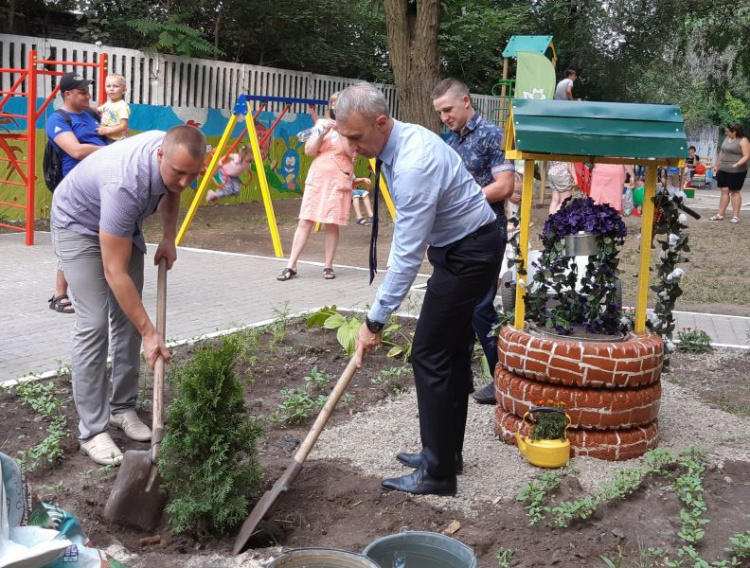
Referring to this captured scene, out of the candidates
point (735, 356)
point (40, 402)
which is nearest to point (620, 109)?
point (735, 356)

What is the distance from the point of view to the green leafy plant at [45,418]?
4328 millimetres

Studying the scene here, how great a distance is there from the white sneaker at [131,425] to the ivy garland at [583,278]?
2182 millimetres

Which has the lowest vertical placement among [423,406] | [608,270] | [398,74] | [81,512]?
[81,512]

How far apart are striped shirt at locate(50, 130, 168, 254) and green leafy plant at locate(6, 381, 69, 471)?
1068mm

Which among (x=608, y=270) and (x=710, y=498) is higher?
(x=608, y=270)

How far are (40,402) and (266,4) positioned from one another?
49.5 ft

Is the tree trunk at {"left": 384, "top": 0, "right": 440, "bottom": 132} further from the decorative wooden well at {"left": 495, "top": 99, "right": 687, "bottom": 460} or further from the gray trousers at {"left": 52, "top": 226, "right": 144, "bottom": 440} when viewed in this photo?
the gray trousers at {"left": 52, "top": 226, "right": 144, "bottom": 440}

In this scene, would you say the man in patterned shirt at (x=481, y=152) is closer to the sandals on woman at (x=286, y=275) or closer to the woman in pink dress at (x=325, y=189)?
the woman in pink dress at (x=325, y=189)

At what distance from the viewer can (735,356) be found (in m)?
6.84

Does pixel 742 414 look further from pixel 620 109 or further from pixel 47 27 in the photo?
pixel 47 27

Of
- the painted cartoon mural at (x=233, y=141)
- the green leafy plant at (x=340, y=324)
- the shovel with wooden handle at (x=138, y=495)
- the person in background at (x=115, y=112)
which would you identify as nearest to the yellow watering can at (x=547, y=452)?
the shovel with wooden handle at (x=138, y=495)

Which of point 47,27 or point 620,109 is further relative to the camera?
point 47,27

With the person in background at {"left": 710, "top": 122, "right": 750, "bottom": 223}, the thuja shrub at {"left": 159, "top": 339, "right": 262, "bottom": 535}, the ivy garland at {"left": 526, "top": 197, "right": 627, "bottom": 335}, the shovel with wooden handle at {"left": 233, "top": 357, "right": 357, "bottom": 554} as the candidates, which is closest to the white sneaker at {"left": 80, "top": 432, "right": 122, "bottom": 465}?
the thuja shrub at {"left": 159, "top": 339, "right": 262, "bottom": 535}

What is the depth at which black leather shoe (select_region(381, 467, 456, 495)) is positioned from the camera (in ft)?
13.6
